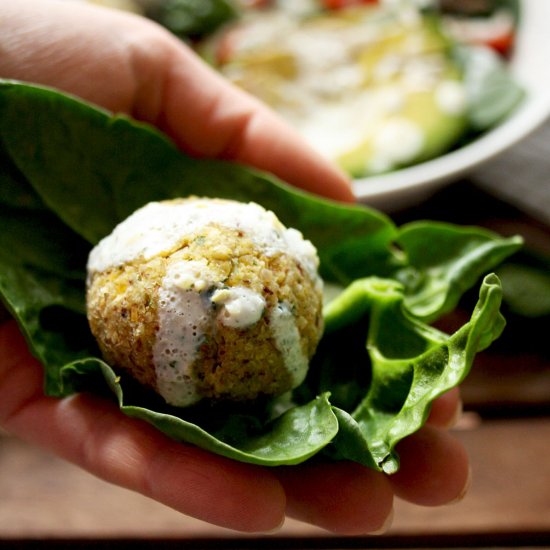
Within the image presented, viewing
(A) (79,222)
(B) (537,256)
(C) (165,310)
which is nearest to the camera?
(C) (165,310)

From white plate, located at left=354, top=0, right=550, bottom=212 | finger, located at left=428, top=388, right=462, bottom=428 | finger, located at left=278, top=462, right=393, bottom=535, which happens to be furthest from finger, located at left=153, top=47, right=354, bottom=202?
finger, located at left=278, top=462, right=393, bottom=535

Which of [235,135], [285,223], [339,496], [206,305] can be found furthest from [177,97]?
[339,496]

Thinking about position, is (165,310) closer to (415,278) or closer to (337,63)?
(415,278)

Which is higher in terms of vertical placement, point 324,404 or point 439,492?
point 324,404

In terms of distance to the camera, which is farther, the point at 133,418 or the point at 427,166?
the point at 427,166

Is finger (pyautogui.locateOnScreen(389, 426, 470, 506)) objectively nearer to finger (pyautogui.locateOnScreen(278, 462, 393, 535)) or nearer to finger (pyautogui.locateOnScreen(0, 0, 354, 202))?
finger (pyautogui.locateOnScreen(278, 462, 393, 535))

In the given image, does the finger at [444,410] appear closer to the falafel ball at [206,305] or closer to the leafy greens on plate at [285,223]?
the leafy greens on plate at [285,223]

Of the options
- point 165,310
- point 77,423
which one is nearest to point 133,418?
point 77,423
